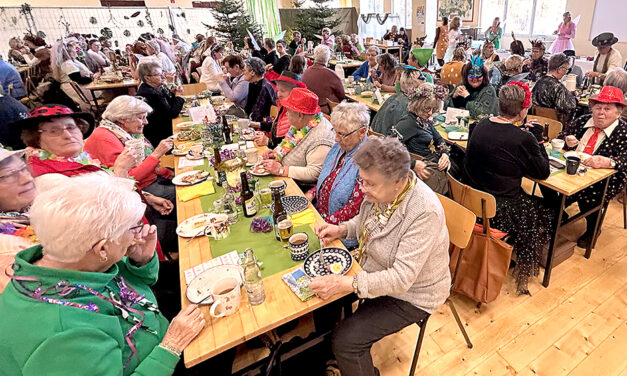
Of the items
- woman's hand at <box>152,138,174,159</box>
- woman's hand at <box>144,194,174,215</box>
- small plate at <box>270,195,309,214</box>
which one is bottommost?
woman's hand at <box>144,194,174,215</box>

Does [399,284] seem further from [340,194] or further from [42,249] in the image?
[42,249]

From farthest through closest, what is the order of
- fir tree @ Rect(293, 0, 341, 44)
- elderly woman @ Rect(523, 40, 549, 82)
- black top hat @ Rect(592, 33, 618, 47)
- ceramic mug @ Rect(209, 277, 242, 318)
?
fir tree @ Rect(293, 0, 341, 44) → elderly woman @ Rect(523, 40, 549, 82) → black top hat @ Rect(592, 33, 618, 47) → ceramic mug @ Rect(209, 277, 242, 318)

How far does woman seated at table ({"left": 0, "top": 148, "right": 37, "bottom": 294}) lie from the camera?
154 centimetres

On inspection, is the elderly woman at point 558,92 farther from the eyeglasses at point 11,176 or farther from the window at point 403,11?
the window at point 403,11

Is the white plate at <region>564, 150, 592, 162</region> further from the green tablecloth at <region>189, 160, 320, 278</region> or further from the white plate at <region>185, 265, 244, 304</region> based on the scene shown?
the white plate at <region>185, 265, 244, 304</region>

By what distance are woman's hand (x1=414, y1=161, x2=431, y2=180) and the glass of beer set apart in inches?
51.4

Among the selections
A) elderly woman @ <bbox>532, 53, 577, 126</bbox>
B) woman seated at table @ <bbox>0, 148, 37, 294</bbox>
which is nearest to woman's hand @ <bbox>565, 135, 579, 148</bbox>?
elderly woman @ <bbox>532, 53, 577, 126</bbox>

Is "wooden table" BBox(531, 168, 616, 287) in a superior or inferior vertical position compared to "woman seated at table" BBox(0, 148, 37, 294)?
inferior

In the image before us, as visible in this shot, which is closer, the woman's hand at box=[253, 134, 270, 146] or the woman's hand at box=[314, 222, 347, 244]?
the woman's hand at box=[314, 222, 347, 244]

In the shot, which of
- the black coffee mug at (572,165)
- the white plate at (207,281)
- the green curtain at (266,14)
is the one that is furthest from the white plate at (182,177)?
the green curtain at (266,14)

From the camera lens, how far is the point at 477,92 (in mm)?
3904

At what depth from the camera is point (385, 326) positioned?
1666mm

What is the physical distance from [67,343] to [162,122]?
12.4 ft

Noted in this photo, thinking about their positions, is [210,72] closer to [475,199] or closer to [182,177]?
[182,177]
